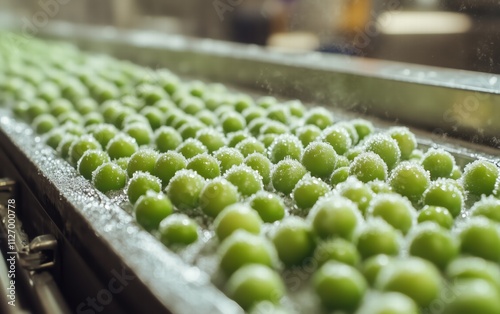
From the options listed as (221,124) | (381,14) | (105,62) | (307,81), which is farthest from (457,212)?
(105,62)

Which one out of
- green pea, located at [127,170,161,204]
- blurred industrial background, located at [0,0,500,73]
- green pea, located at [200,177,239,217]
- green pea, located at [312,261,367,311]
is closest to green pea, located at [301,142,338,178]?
green pea, located at [200,177,239,217]

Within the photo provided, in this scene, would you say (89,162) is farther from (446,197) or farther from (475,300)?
(475,300)

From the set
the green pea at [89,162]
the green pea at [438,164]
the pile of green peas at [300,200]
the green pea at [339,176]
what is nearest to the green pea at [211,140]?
the pile of green peas at [300,200]

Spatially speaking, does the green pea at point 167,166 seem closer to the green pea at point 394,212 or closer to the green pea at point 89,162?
the green pea at point 89,162

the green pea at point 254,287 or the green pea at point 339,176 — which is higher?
the green pea at point 339,176

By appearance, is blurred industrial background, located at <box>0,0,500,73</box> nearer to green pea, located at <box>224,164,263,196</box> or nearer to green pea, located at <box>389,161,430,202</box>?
green pea, located at <box>389,161,430,202</box>

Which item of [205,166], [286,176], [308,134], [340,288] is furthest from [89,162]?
[340,288]

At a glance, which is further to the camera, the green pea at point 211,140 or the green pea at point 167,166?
the green pea at point 211,140
